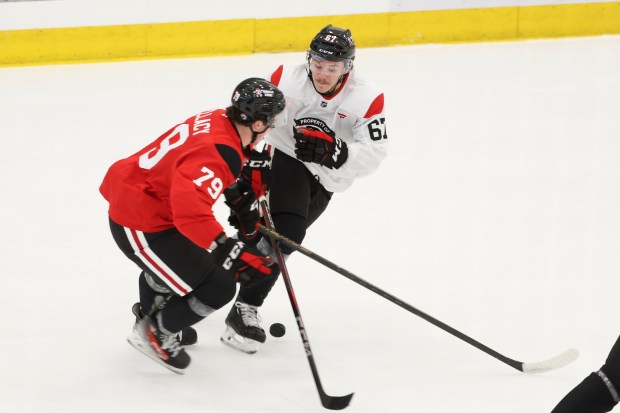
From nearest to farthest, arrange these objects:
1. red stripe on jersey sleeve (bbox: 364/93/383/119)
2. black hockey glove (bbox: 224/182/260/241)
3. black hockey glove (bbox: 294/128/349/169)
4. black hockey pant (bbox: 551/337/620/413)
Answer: black hockey pant (bbox: 551/337/620/413)
black hockey glove (bbox: 224/182/260/241)
black hockey glove (bbox: 294/128/349/169)
red stripe on jersey sleeve (bbox: 364/93/383/119)

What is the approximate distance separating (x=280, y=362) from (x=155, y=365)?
42cm

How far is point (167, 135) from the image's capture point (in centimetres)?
301

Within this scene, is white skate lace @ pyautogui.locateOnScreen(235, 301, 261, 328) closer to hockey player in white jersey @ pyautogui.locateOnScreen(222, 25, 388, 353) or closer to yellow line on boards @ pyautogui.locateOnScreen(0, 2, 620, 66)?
hockey player in white jersey @ pyautogui.locateOnScreen(222, 25, 388, 353)

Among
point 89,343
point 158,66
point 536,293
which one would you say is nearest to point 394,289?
point 536,293

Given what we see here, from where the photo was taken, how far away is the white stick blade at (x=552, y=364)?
3109 millimetres

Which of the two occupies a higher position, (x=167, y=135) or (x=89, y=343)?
(x=167, y=135)

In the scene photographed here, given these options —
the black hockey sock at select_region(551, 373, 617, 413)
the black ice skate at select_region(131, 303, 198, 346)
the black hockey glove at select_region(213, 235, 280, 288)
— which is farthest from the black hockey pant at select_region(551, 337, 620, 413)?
the black ice skate at select_region(131, 303, 198, 346)

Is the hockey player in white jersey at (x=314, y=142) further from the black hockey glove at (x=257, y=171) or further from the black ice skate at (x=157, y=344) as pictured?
the black ice skate at (x=157, y=344)

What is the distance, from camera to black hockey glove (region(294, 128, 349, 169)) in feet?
10.5

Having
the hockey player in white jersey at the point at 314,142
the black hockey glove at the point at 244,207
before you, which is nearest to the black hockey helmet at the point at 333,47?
the hockey player in white jersey at the point at 314,142

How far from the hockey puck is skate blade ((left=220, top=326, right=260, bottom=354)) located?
0.08 m

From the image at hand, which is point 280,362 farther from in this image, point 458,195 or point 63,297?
point 458,195

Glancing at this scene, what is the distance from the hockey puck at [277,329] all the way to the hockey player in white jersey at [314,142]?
0.06 meters

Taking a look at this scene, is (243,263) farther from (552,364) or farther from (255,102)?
(552,364)
